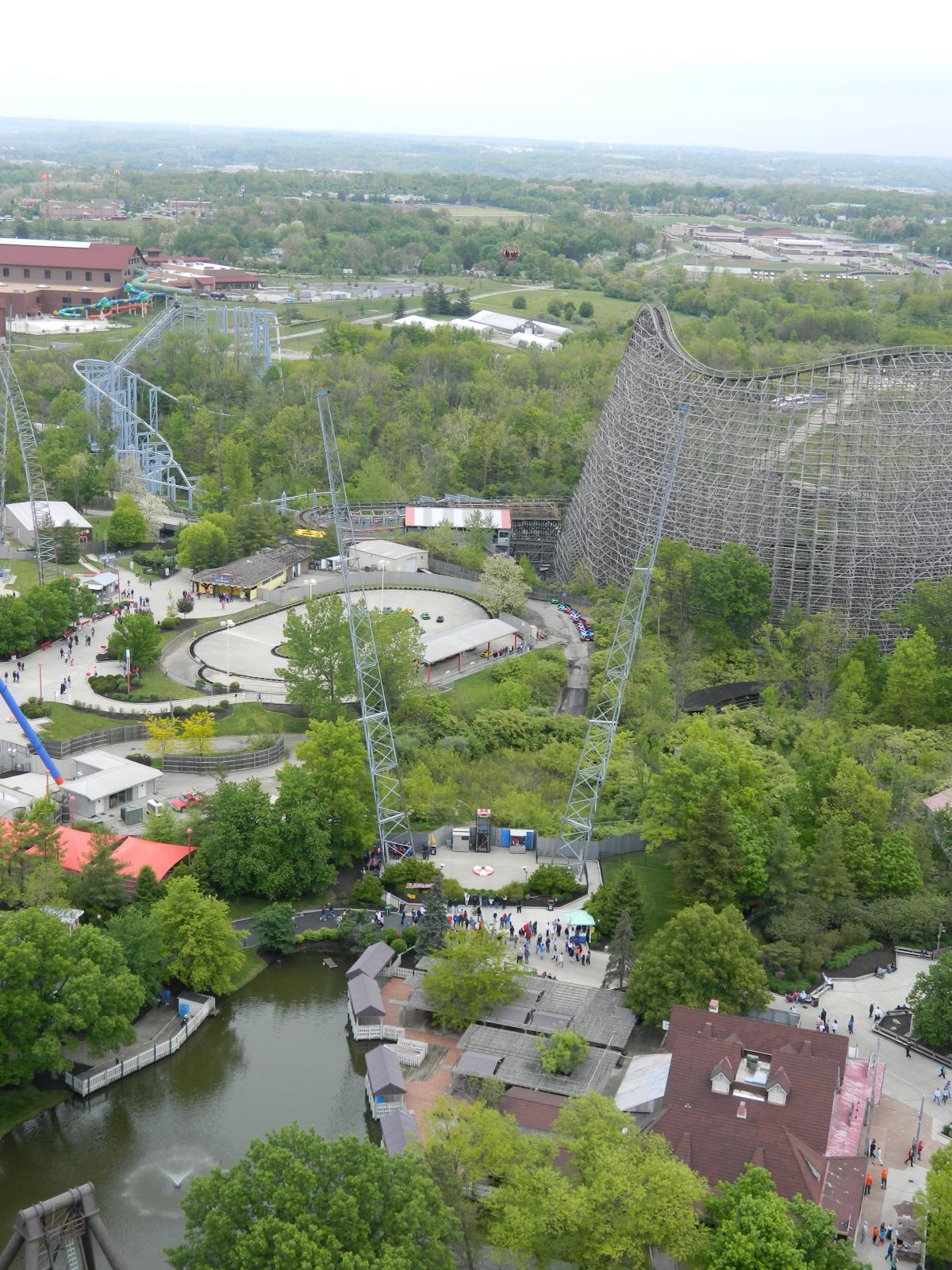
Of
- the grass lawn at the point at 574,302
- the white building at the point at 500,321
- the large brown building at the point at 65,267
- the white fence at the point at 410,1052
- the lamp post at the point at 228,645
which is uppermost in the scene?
the large brown building at the point at 65,267

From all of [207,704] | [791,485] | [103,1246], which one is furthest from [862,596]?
[103,1246]

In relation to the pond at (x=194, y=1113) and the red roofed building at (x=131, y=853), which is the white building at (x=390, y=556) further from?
the pond at (x=194, y=1113)

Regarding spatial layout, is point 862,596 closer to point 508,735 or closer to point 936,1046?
point 508,735

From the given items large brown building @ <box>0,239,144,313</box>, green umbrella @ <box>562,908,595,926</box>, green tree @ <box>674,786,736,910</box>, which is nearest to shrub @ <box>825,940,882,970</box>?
green tree @ <box>674,786,736,910</box>

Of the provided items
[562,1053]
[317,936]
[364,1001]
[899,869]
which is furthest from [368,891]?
[899,869]

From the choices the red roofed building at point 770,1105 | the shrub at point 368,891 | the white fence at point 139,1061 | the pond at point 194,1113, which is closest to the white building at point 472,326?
the shrub at point 368,891

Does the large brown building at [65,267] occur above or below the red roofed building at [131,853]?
Answer: above
